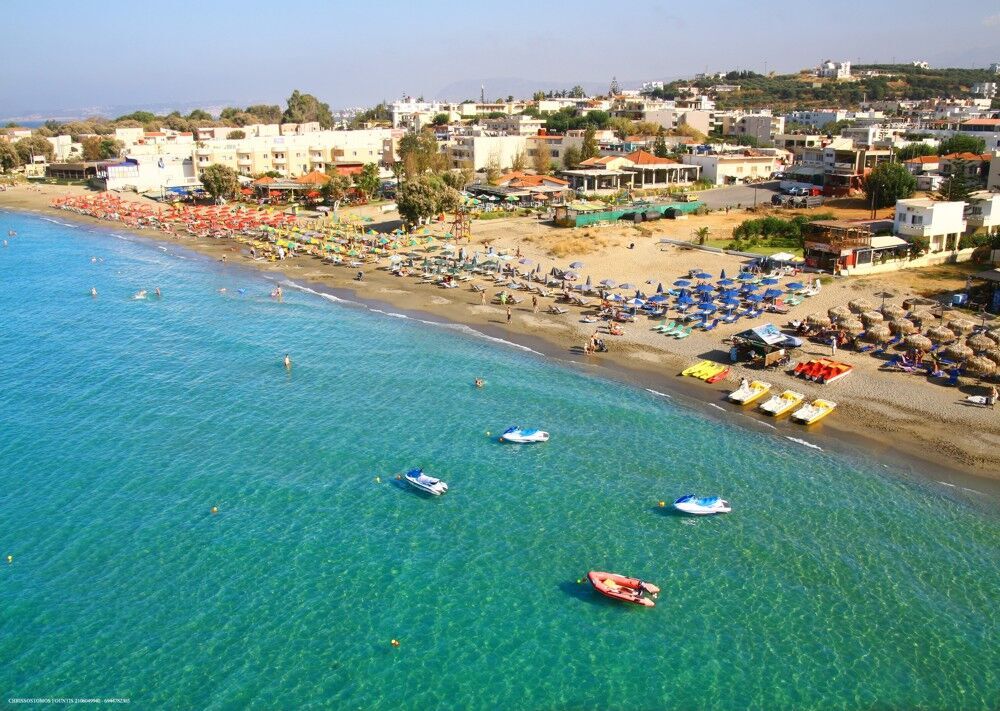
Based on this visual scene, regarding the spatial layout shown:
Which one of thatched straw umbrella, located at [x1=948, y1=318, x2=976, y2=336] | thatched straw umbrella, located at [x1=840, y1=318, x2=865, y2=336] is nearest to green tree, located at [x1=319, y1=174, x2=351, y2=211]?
thatched straw umbrella, located at [x1=840, y1=318, x2=865, y2=336]

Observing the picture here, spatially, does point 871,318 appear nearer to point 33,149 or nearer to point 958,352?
point 958,352

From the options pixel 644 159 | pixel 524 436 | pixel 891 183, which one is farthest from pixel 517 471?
pixel 644 159

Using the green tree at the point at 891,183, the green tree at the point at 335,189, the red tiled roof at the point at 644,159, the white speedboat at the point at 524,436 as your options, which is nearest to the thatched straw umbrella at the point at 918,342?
the white speedboat at the point at 524,436

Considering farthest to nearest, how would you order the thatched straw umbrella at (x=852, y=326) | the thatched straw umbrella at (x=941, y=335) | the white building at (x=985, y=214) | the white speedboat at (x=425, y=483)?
the white building at (x=985, y=214) → the thatched straw umbrella at (x=852, y=326) → the thatched straw umbrella at (x=941, y=335) → the white speedboat at (x=425, y=483)

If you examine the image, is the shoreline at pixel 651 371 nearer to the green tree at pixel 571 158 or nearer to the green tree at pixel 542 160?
the green tree at pixel 542 160

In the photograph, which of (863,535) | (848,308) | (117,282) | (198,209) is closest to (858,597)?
(863,535)

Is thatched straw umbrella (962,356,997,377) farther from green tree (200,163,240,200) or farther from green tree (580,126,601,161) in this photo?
green tree (200,163,240,200)
